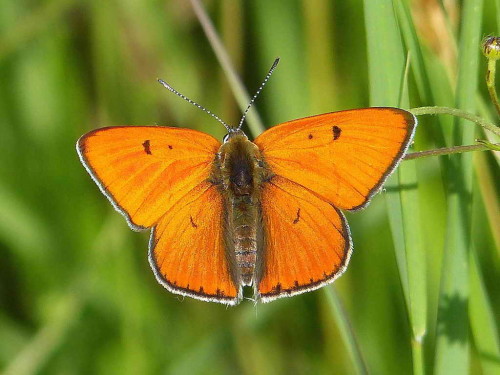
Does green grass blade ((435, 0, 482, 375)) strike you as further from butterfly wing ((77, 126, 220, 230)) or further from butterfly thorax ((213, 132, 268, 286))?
butterfly wing ((77, 126, 220, 230))

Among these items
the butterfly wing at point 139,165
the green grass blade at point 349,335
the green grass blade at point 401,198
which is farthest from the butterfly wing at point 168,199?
the green grass blade at point 401,198

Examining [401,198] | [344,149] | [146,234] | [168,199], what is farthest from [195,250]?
[146,234]

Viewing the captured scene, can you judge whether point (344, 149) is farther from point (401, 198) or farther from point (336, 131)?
point (401, 198)

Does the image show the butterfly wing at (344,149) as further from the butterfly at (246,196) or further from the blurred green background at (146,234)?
the blurred green background at (146,234)

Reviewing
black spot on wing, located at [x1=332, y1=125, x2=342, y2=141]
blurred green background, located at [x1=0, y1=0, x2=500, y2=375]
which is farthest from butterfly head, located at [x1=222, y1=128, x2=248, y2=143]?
blurred green background, located at [x1=0, y1=0, x2=500, y2=375]

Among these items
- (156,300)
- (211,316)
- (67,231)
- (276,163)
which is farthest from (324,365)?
(67,231)

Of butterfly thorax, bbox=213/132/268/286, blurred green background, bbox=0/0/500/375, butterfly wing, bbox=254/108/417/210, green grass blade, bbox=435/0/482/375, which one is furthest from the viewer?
blurred green background, bbox=0/0/500/375

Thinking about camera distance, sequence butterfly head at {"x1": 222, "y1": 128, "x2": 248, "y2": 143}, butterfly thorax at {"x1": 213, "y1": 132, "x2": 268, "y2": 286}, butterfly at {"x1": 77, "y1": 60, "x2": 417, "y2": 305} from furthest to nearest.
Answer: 1. butterfly head at {"x1": 222, "y1": 128, "x2": 248, "y2": 143}
2. butterfly thorax at {"x1": 213, "y1": 132, "x2": 268, "y2": 286}
3. butterfly at {"x1": 77, "y1": 60, "x2": 417, "y2": 305}
